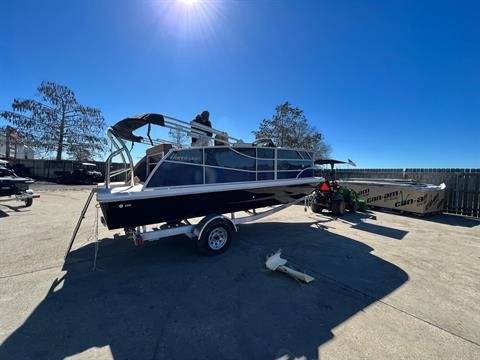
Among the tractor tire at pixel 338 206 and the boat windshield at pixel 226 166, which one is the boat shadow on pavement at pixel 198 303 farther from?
the tractor tire at pixel 338 206

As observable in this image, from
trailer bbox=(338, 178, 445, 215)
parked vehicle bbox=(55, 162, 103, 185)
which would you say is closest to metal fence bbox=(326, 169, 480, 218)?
trailer bbox=(338, 178, 445, 215)

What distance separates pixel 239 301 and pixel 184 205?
1997 millimetres

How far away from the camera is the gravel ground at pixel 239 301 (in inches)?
85.7

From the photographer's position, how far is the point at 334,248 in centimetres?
482

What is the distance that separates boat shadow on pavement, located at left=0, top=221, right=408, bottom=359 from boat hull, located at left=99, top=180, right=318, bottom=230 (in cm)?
79

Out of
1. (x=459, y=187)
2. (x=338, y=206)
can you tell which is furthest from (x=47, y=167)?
(x=459, y=187)

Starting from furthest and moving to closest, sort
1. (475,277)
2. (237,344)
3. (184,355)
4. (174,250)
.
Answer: (174,250) → (475,277) → (237,344) → (184,355)

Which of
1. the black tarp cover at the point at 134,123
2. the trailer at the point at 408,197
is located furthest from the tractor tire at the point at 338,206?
the black tarp cover at the point at 134,123

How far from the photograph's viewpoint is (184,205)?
4305 millimetres

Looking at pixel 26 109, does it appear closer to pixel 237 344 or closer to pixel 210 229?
pixel 210 229

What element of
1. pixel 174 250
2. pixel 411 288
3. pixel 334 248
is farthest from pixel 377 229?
pixel 174 250

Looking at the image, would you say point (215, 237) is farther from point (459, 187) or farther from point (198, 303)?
point (459, 187)

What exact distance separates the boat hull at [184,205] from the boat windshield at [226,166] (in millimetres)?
271

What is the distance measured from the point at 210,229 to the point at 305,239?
234 centimetres
